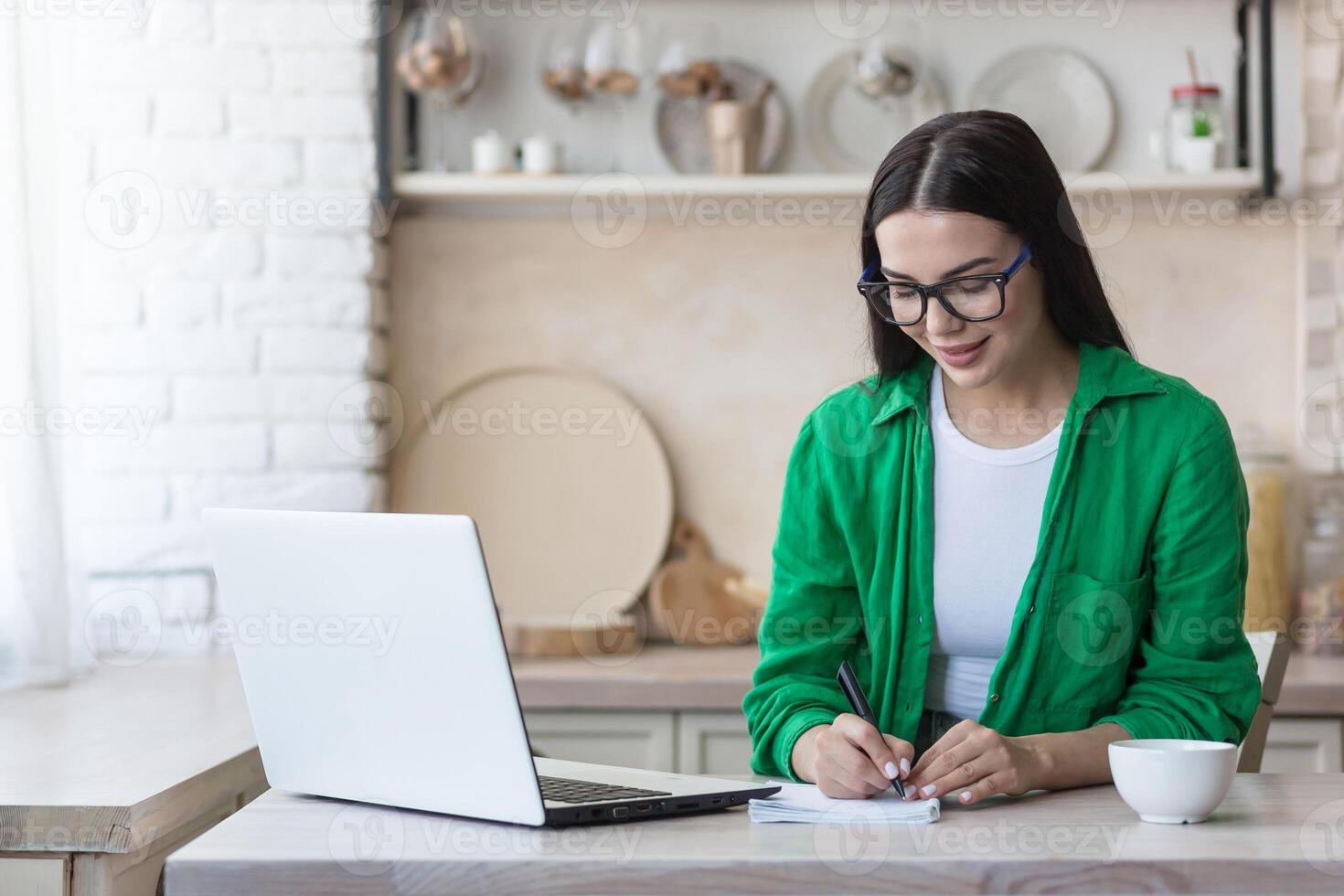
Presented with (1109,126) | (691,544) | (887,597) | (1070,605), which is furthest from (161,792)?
(1109,126)

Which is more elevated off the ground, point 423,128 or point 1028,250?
point 423,128

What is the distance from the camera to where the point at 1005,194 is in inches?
52.1

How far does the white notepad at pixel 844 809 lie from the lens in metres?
1.08

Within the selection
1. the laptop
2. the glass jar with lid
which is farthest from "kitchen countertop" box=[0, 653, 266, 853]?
the glass jar with lid

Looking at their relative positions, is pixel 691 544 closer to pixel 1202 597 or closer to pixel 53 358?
pixel 53 358

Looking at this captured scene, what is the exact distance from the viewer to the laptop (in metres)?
1.01

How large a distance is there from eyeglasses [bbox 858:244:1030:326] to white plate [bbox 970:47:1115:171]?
1.42 metres

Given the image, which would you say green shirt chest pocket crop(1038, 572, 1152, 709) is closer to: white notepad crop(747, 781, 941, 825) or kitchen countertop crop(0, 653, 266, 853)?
white notepad crop(747, 781, 941, 825)

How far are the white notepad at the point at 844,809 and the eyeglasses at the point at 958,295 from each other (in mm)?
458

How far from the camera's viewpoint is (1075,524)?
4.48 feet

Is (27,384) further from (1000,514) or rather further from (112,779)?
(1000,514)

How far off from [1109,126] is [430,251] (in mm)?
1366

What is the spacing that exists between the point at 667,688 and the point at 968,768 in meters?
1.11

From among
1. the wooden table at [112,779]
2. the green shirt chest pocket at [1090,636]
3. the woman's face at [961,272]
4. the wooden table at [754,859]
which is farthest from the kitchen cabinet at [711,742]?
the wooden table at [754,859]
